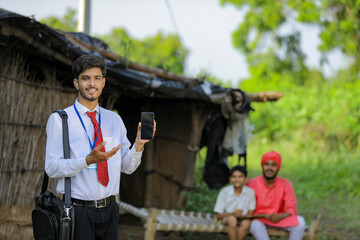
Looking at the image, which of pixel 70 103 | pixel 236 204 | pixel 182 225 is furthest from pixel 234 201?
pixel 70 103

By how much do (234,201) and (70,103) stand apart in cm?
222

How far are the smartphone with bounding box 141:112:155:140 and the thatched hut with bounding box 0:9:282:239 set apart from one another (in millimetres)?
2280

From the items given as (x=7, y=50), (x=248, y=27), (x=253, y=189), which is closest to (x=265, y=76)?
(x=248, y=27)

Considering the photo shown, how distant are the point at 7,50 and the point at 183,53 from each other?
3714 centimetres

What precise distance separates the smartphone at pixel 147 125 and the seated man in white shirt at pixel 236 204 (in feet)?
10.1

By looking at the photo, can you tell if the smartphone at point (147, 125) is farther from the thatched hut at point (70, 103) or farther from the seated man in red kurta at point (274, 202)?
the seated man in red kurta at point (274, 202)

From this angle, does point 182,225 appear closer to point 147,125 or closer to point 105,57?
point 105,57

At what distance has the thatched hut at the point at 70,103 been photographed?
480 cm

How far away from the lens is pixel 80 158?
2.47 meters

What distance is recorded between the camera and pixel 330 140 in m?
13.7

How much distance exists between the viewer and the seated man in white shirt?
5473 millimetres

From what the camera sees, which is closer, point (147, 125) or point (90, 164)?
point (90, 164)

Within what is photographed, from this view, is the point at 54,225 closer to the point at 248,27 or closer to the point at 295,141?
the point at 295,141

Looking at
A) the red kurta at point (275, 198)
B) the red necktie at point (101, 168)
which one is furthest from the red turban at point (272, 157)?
the red necktie at point (101, 168)
